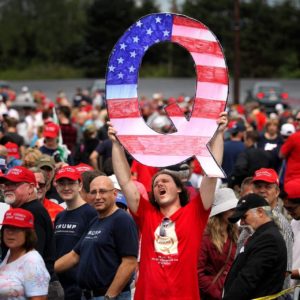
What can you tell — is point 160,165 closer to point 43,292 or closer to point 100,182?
point 100,182

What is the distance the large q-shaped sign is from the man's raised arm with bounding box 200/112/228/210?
0.05 meters

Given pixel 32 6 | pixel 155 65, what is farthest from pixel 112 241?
pixel 32 6

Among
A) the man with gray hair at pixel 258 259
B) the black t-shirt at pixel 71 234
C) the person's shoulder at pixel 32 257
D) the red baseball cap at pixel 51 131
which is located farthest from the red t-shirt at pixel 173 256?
the red baseball cap at pixel 51 131

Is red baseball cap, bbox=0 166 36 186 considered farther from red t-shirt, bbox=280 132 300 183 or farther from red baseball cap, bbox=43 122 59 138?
red t-shirt, bbox=280 132 300 183

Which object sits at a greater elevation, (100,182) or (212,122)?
(212,122)

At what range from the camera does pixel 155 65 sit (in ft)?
286

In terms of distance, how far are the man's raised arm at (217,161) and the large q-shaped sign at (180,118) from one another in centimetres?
5

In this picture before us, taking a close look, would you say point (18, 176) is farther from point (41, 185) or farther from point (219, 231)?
point (41, 185)

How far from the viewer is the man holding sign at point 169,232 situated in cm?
709

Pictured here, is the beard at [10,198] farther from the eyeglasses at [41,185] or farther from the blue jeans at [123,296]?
the eyeglasses at [41,185]

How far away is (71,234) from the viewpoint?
327 inches

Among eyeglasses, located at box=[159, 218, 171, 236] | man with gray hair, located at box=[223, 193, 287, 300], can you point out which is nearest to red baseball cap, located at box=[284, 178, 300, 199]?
man with gray hair, located at box=[223, 193, 287, 300]

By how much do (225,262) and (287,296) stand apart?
58 centimetres

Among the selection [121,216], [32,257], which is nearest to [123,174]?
[121,216]
